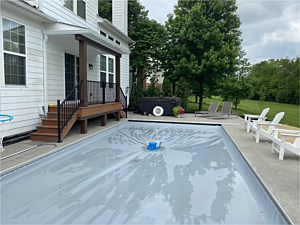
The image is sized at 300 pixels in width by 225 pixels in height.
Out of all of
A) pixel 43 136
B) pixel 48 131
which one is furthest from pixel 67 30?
pixel 43 136

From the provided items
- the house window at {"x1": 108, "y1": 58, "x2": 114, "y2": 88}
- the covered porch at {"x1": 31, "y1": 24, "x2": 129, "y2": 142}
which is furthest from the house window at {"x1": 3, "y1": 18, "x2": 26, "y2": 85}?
the house window at {"x1": 108, "y1": 58, "x2": 114, "y2": 88}

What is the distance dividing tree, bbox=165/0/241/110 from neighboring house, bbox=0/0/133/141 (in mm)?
7375

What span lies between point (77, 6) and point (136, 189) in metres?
8.28

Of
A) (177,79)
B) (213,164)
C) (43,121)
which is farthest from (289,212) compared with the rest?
(177,79)

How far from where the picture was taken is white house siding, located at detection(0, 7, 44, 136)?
18.1 feet

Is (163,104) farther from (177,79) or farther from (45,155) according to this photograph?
(45,155)

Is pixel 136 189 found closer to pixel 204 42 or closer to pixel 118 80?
pixel 118 80

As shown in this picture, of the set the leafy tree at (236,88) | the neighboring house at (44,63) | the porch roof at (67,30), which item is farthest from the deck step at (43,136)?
the leafy tree at (236,88)

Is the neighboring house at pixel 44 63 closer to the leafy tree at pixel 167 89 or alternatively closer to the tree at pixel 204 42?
the leafy tree at pixel 167 89

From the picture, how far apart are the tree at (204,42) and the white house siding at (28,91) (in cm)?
983

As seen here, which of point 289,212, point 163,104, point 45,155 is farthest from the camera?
point 163,104

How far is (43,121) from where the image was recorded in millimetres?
6664

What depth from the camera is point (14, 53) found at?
228 inches

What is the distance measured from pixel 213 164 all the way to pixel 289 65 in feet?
102
